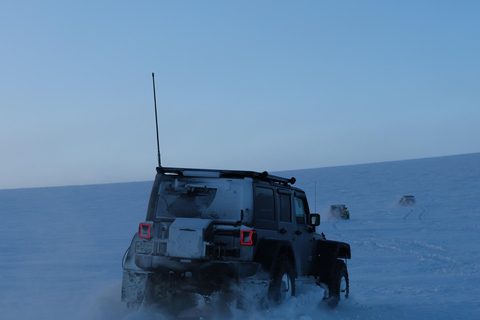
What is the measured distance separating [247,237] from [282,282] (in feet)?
3.11

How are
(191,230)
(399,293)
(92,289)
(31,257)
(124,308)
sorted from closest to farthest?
(191,230)
(124,308)
(399,293)
(92,289)
(31,257)

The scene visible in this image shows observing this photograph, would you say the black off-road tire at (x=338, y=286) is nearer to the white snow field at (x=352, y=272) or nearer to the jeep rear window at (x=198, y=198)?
the white snow field at (x=352, y=272)

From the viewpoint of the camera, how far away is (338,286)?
948 cm

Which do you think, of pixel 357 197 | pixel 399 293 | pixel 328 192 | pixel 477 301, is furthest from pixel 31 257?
pixel 328 192

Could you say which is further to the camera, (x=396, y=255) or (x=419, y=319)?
(x=396, y=255)

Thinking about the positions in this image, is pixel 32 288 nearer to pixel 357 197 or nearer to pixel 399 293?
pixel 399 293

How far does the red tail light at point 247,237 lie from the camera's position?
719 centimetres

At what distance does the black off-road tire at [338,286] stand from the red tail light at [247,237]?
2.69m

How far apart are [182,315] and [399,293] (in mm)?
4195

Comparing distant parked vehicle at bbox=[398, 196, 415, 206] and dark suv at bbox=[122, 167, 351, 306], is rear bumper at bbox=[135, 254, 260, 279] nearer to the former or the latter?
dark suv at bbox=[122, 167, 351, 306]

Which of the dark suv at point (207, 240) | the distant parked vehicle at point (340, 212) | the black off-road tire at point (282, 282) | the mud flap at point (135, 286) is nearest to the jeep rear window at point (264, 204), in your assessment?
the dark suv at point (207, 240)

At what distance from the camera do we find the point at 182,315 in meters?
8.03

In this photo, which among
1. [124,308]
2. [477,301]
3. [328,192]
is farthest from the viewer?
[328,192]

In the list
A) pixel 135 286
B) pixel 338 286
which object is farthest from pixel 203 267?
pixel 338 286
